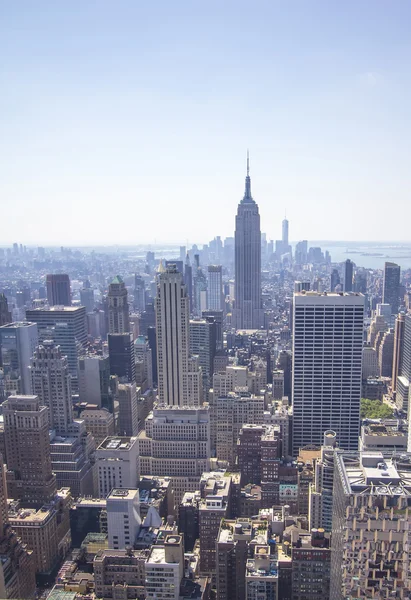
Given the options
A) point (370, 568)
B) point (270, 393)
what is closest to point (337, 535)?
point (370, 568)

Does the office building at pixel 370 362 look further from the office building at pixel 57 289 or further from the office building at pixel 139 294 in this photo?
the office building at pixel 139 294

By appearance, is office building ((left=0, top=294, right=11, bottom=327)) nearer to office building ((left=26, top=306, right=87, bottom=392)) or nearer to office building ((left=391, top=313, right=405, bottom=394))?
office building ((left=26, top=306, right=87, bottom=392))

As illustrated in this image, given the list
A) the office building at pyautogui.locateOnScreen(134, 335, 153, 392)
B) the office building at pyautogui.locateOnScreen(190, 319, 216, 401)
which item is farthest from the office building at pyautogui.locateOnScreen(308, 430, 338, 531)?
the office building at pyautogui.locateOnScreen(134, 335, 153, 392)

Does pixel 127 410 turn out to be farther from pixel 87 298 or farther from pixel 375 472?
pixel 87 298

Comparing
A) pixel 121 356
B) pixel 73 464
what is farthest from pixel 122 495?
pixel 121 356

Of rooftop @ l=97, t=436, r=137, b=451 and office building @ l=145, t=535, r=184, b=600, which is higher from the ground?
rooftop @ l=97, t=436, r=137, b=451

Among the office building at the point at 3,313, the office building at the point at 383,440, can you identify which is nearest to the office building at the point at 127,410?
the office building at the point at 383,440
